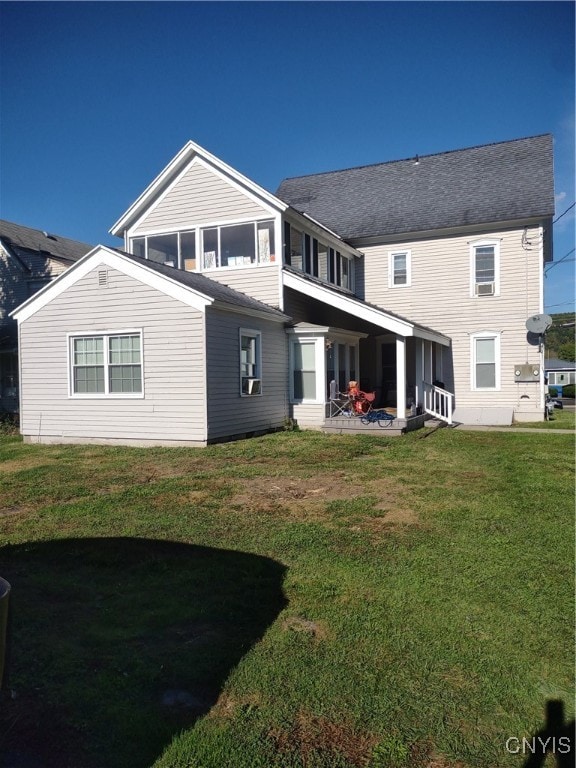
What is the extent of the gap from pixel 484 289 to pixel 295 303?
21.5 ft

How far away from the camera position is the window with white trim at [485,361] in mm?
18734

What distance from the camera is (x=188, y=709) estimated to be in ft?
10.2

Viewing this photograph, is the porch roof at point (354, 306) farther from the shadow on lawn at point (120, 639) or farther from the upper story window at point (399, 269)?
the shadow on lawn at point (120, 639)

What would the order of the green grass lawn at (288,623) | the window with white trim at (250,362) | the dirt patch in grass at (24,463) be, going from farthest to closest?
the window with white trim at (250,362), the dirt patch in grass at (24,463), the green grass lawn at (288,623)

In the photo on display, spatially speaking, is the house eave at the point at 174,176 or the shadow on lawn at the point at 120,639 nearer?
the shadow on lawn at the point at 120,639

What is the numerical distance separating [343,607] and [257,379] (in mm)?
10508

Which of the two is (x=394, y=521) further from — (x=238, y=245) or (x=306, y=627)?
(x=238, y=245)

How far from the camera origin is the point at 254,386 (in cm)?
1450

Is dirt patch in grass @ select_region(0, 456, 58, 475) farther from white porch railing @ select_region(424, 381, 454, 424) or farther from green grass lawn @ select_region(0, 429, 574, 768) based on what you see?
white porch railing @ select_region(424, 381, 454, 424)

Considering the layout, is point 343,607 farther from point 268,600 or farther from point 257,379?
point 257,379

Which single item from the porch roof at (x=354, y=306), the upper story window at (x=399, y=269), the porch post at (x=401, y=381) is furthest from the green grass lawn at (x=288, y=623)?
the upper story window at (x=399, y=269)

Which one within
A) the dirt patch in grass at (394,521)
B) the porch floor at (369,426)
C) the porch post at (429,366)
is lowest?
the dirt patch in grass at (394,521)

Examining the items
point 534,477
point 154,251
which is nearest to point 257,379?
point 154,251

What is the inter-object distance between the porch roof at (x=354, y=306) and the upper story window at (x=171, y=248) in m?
3.17
